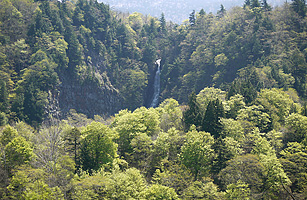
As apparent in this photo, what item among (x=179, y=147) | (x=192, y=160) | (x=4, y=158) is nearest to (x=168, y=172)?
(x=192, y=160)

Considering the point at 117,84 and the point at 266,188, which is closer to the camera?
Result: the point at 266,188

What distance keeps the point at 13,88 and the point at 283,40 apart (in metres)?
87.0

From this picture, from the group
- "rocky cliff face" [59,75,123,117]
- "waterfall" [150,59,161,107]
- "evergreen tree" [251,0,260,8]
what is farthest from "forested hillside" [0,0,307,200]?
"waterfall" [150,59,161,107]

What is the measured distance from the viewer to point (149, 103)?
460 feet

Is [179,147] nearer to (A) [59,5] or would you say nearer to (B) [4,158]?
(B) [4,158]

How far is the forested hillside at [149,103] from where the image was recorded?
149 ft

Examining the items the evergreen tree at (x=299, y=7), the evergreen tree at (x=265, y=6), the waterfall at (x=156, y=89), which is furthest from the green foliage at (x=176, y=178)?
the evergreen tree at (x=265, y=6)

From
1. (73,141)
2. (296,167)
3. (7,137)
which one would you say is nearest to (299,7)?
(296,167)

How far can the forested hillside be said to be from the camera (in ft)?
149

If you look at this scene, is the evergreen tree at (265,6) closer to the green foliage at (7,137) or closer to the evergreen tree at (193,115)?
the evergreen tree at (193,115)

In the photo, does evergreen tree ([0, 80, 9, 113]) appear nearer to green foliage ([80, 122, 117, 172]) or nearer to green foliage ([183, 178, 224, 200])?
green foliage ([80, 122, 117, 172])

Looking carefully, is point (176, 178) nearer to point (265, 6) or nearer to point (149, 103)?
point (149, 103)

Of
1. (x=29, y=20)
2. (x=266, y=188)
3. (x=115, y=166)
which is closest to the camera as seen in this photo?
(x=266, y=188)

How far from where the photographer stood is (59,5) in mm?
134750
